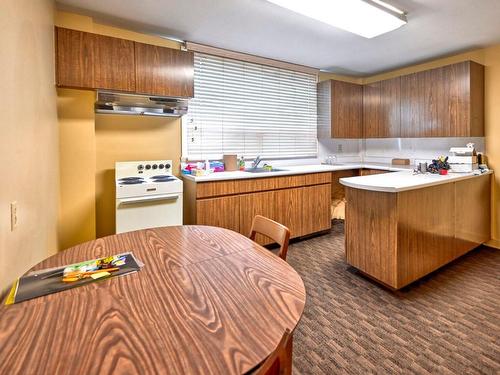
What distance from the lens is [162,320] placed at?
80 cm

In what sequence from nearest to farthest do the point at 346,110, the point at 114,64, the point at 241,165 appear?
the point at 114,64
the point at 241,165
the point at 346,110

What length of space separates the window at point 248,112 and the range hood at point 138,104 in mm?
381

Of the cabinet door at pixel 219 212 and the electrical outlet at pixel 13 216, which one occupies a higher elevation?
the electrical outlet at pixel 13 216

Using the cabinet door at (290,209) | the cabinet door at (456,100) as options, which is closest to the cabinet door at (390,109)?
the cabinet door at (456,100)

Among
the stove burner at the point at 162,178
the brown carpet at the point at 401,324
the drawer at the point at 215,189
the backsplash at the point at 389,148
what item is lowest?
the brown carpet at the point at 401,324

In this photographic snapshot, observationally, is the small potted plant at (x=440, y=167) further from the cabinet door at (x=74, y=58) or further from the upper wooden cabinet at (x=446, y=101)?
the cabinet door at (x=74, y=58)

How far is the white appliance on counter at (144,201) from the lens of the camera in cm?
252

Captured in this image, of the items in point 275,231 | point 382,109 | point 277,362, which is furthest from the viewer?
point 382,109

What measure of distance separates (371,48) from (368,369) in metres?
3.44

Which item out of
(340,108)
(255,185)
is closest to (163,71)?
(255,185)

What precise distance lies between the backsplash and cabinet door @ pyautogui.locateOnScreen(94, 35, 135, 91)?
3.06m

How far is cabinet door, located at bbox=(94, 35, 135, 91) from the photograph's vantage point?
250cm

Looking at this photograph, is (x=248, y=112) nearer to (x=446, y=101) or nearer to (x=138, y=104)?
(x=138, y=104)

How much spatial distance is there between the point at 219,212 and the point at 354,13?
7.29 feet
